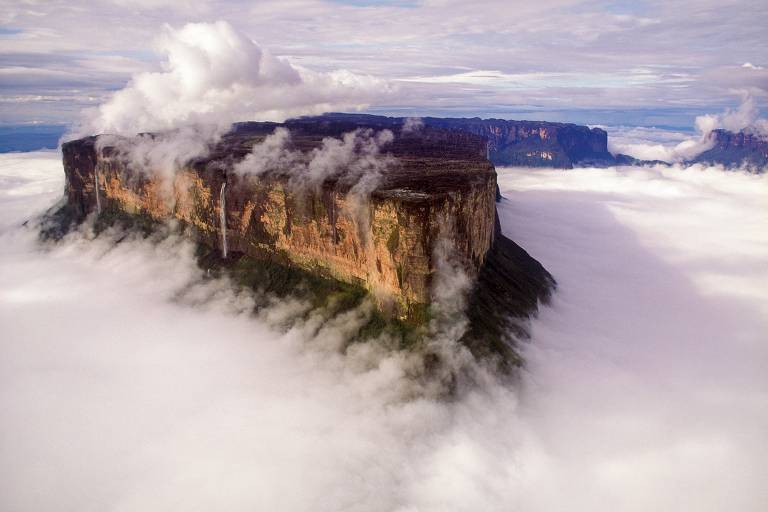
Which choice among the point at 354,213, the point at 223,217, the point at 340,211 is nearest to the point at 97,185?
the point at 223,217

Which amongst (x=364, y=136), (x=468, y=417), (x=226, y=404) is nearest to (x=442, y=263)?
(x=468, y=417)

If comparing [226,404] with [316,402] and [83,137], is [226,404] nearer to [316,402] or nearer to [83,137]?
[316,402]

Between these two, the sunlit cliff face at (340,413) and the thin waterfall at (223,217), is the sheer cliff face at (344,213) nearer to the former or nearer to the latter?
the thin waterfall at (223,217)

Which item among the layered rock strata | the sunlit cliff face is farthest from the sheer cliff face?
the sunlit cliff face

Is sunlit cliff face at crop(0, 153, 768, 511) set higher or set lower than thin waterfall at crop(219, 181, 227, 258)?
lower

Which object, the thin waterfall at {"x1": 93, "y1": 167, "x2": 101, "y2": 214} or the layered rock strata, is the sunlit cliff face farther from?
the thin waterfall at {"x1": 93, "y1": 167, "x2": 101, "y2": 214}

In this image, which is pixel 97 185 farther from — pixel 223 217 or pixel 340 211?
pixel 340 211

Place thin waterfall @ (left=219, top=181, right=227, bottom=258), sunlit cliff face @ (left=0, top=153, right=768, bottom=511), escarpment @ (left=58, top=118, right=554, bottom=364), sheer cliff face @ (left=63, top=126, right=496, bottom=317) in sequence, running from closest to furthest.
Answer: sunlit cliff face @ (left=0, top=153, right=768, bottom=511)
sheer cliff face @ (left=63, top=126, right=496, bottom=317)
escarpment @ (left=58, top=118, right=554, bottom=364)
thin waterfall @ (left=219, top=181, right=227, bottom=258)
